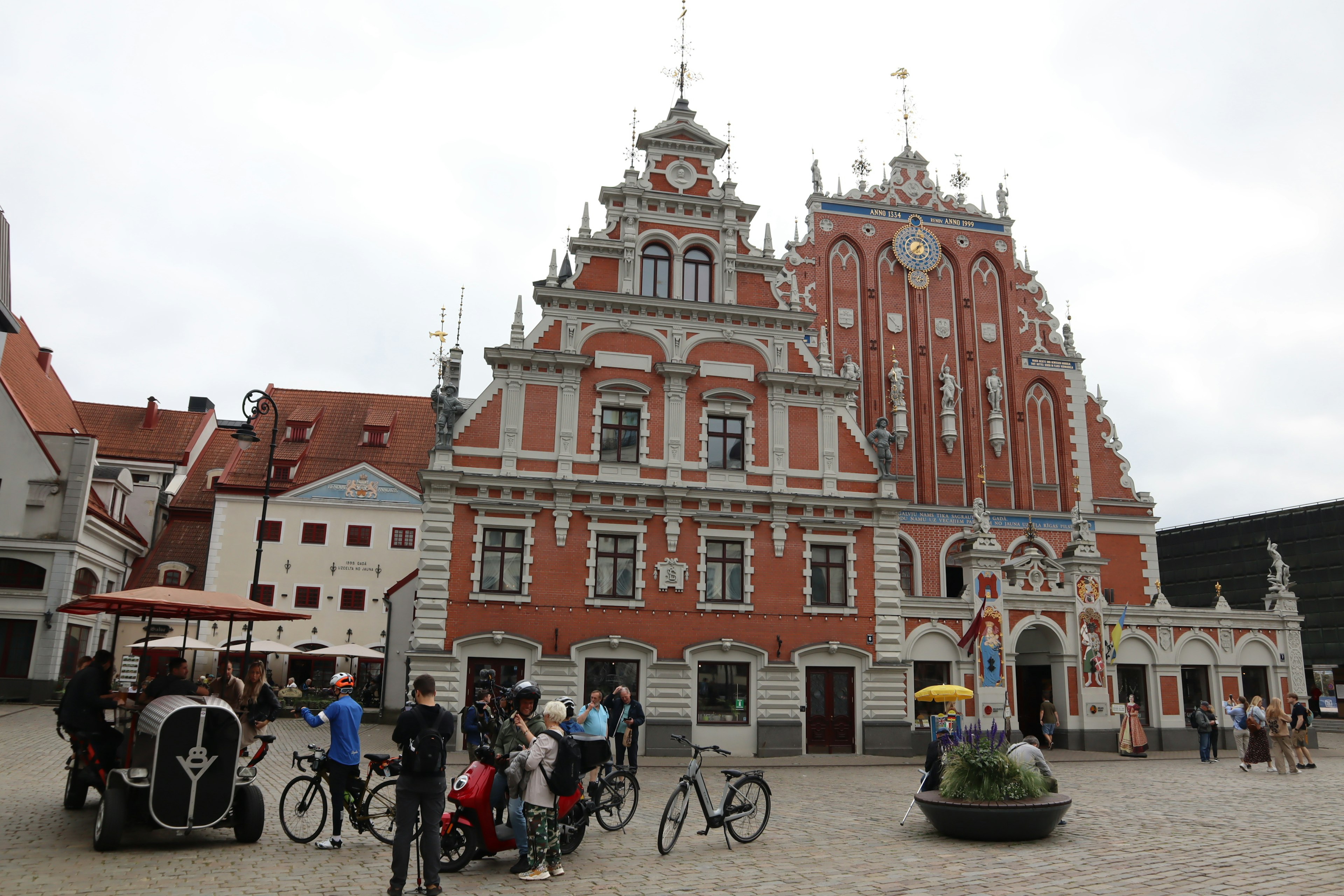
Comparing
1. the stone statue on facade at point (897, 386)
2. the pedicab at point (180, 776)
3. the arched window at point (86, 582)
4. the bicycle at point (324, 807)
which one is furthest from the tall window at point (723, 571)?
the arched window at point (86, 582)

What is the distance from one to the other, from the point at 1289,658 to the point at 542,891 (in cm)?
3058

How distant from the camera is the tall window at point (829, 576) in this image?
26.4 metres

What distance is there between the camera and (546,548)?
24969mm

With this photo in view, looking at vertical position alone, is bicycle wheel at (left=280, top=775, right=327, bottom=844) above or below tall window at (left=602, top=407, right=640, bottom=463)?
below

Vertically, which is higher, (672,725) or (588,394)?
(588,394)

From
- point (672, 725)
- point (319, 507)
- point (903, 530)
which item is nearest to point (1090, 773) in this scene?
point (672, 725)

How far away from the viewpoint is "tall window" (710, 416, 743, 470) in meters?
26.5

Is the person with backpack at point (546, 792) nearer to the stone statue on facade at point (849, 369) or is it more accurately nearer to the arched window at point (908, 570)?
the stone statue on facade at point (849, 369)

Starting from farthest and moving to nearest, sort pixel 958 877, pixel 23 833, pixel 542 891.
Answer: pixel 23 833, pixel 958 877, pixel 542 891

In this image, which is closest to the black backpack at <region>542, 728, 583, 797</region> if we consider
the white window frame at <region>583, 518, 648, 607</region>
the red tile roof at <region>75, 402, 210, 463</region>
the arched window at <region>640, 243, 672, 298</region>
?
the white window frame at <region>583, 518, 648, 607</region>

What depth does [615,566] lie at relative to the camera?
2530 cm

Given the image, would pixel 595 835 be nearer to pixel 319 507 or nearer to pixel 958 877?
pixel 958 877

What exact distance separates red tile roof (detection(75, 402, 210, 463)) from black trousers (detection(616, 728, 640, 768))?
32.4 m

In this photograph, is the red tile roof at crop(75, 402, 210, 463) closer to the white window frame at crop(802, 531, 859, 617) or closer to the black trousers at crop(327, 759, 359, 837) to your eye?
the white window frame at crop(802, 531, 859, 617)
